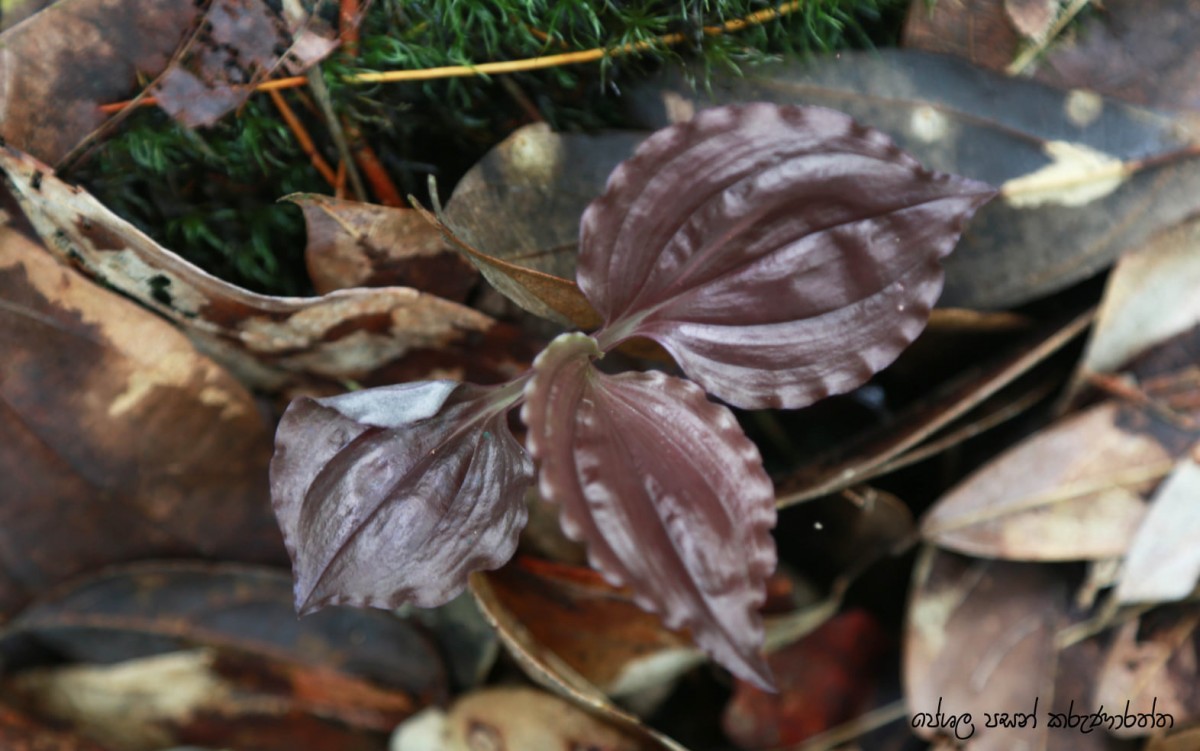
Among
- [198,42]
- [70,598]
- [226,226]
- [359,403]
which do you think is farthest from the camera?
[70,598]

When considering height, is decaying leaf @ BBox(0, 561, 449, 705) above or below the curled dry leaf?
below

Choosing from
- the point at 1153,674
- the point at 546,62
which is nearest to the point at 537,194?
the point at 546,62

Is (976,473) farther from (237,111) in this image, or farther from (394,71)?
(237,111)

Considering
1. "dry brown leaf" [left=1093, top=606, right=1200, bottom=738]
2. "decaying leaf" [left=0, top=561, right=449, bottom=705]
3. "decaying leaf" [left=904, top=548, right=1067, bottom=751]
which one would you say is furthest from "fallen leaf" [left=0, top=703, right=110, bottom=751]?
"dry brown leaf" [left=1093, top=606, right=1200, bottom=738]

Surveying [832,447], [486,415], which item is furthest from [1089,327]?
[486,415]

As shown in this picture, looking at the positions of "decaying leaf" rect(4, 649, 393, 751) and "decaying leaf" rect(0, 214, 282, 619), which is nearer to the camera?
"decaying leaf" rect(0, 214, 282, 619)

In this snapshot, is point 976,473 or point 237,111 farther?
point 976,473

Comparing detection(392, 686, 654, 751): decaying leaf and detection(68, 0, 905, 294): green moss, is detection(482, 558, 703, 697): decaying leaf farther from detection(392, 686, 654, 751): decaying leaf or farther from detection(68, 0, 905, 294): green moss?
detection(68, 0, 905, 294): green moss

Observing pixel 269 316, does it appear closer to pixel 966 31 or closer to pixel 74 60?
pixel 74 60
